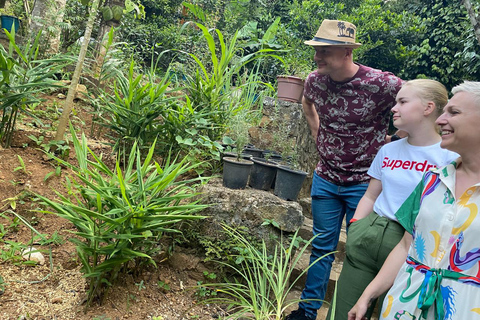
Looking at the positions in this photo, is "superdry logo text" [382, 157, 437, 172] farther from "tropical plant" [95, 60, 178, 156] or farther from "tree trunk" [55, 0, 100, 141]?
"tree trunk" [55, 0, 100, 141]

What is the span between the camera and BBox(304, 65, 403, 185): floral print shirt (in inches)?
81.4

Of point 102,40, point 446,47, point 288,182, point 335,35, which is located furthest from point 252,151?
point 446,47

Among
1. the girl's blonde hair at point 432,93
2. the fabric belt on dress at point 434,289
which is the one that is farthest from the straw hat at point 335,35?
the fabric belt on dress at point 434,289

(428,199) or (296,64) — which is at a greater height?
(296,64)

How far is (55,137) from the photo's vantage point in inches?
122

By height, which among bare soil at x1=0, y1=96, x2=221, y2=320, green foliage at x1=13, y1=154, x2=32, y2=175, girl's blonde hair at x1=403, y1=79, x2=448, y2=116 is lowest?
bare soil at x1=0, y1=96, x2=221, y2=320

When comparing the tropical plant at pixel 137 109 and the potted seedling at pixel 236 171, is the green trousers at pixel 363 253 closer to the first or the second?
the potted seedling at pixel 236 171

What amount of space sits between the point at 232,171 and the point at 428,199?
178cm

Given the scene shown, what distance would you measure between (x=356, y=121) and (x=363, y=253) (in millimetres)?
839

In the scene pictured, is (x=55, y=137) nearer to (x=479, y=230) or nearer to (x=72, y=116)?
(x=72, y=116)

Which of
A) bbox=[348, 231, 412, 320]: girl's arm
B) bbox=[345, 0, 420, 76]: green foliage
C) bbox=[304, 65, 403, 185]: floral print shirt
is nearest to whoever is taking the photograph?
bbox=[348, 231, 412, 320]: girl's arm

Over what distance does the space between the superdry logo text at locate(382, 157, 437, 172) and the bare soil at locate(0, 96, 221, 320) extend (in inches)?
50.5

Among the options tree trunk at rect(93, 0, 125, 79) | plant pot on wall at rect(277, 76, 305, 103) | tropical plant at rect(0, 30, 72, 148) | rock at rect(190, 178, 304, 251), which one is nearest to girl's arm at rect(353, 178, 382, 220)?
rock at rect(190, 178, 304, 251)

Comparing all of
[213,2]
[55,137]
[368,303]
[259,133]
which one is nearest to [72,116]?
[55,137]
